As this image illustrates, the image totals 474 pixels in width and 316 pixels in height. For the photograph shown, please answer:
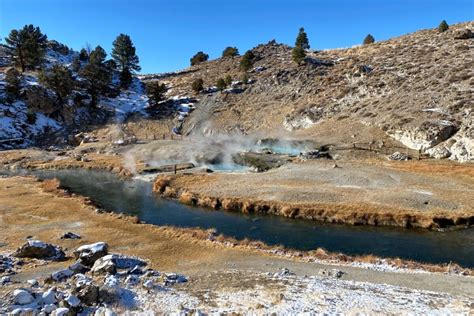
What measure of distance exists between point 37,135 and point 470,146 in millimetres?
79041

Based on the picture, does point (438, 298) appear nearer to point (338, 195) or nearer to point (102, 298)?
point (102, 298)

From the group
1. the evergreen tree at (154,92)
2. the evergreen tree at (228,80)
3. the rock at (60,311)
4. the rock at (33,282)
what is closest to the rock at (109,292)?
the rock at (60,311)

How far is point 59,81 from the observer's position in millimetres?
86625

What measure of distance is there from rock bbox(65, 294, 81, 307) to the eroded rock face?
50427 mm

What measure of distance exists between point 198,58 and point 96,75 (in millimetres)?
50959

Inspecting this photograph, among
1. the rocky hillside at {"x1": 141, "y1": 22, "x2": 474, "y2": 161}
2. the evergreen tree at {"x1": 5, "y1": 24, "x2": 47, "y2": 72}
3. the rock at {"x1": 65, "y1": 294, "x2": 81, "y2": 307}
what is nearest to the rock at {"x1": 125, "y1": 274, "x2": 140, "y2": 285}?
the rock at {"x1": 65, "y1": 294, "x2": 81, "y2": 307}

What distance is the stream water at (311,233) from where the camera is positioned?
26625mm

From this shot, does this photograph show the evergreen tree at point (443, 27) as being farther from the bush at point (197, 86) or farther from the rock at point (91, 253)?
the rock at point (91, 253)

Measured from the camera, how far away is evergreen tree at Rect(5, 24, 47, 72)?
304ft

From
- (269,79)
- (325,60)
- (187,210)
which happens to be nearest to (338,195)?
(187,210)

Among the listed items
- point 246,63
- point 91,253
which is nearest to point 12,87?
point 246,63

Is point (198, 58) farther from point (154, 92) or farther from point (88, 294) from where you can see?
point (88, 294)

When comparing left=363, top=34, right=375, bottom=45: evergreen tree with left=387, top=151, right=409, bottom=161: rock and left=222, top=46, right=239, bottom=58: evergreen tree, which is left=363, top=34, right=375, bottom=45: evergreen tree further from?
left=387, top=151, right=409, bottom=161: rock

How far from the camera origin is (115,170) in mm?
57219
